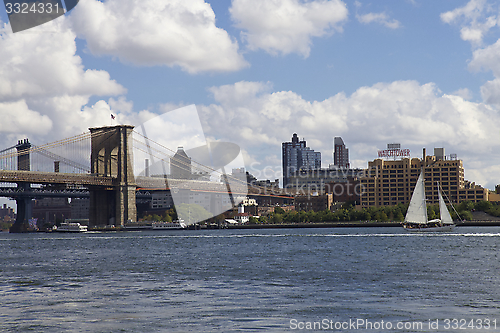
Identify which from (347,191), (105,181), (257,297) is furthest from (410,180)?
(257,297)

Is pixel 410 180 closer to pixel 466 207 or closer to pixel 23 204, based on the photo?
pixel 466 207

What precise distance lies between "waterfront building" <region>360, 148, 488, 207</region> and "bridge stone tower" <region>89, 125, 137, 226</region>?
256ft

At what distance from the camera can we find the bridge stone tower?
104938 millimetres

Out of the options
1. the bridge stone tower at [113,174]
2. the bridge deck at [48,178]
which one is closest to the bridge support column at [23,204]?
the bridge stone tower at [113,174]

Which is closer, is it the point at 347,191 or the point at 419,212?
the point at 419,212

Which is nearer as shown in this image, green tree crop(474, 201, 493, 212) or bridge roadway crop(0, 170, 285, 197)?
bridge roadway crop(0, 170, 285, 197)

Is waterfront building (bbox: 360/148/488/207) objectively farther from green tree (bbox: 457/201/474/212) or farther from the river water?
the river water

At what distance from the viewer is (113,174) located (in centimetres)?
10756

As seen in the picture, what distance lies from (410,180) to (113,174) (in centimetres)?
8829

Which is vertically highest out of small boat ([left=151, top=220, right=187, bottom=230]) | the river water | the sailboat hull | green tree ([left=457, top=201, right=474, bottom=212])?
the river water

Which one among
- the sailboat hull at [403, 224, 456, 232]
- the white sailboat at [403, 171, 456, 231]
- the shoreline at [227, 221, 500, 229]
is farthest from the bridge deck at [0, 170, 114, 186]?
the sailboat hull at [403, 224, 456, 232]

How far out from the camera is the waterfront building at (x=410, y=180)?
154 metres

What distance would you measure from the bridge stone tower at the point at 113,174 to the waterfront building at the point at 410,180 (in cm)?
7809

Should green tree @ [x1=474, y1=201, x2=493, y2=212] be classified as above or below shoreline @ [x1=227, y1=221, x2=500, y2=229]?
above
